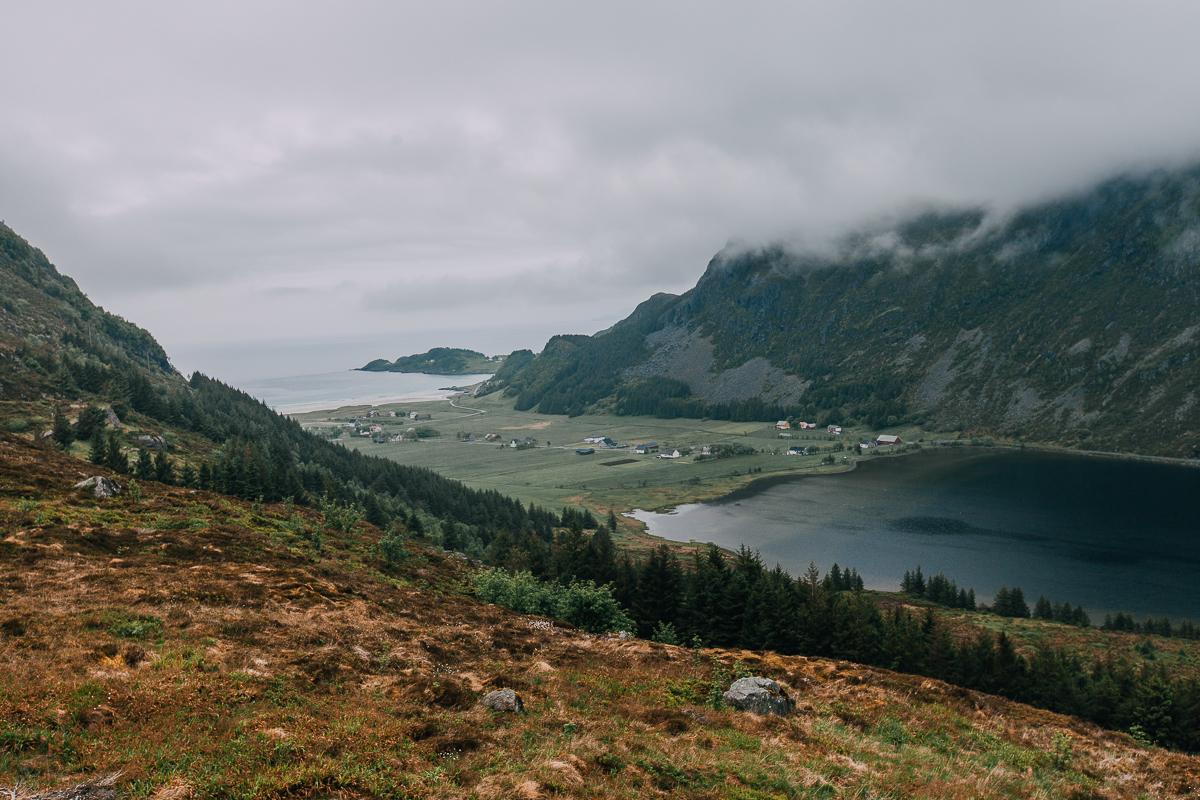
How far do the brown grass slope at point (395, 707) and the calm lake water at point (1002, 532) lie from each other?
319 feet

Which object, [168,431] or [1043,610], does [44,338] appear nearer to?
[168,431]

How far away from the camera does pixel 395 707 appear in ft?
66.6

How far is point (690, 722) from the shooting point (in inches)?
930

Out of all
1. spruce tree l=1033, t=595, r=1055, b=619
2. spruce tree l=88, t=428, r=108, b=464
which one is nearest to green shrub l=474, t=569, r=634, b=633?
spruce tree l=88, t=428, r=108, b=464

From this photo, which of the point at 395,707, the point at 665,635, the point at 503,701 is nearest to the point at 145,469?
the point at 665,635

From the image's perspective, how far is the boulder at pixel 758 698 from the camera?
26516 millimetres

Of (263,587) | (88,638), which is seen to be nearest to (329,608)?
(263,587)

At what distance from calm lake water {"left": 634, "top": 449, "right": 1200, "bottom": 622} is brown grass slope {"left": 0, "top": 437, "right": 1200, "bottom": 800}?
97.2m

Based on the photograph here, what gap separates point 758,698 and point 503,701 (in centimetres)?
1155

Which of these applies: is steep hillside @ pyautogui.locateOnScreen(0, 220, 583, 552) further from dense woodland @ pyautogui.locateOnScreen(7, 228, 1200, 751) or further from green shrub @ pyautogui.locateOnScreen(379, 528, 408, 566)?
green shrub @ pyautogui.locateOnScreen(379, 528, 408, 566)

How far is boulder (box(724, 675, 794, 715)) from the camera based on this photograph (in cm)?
2652

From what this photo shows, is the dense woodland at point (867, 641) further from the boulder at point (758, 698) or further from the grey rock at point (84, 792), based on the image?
the grey rock at point (84, 792)

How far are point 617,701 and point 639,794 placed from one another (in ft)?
32.2

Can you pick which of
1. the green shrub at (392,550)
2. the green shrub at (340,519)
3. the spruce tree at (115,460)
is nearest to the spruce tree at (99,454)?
the spruce tree at (115,460)
